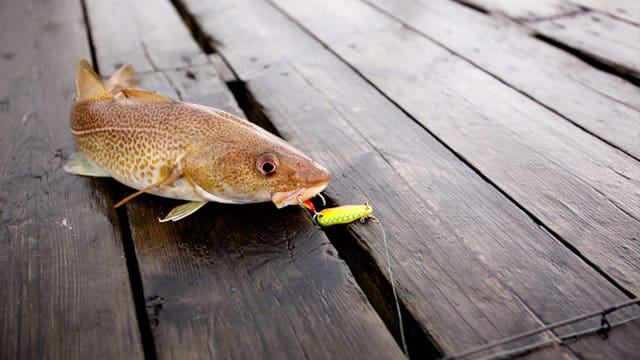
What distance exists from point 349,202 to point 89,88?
101cm

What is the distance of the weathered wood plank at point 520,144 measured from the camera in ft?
5.52

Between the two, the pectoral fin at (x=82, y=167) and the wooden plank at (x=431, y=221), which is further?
the pectoral fin at (x=82, y=167)

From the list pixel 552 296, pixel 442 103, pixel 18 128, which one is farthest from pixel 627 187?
pixel 18 128

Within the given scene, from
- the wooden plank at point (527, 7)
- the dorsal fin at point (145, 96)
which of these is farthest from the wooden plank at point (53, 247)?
the wooden plank at point (527, 7)

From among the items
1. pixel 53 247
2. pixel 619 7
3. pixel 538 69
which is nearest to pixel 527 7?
pixel 619 7

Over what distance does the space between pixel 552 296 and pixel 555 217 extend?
0.39m

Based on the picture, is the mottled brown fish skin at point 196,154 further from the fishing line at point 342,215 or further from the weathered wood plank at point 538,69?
the weathered wood plank at point 538,69

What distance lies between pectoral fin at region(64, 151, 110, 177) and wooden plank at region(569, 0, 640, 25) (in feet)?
11.1

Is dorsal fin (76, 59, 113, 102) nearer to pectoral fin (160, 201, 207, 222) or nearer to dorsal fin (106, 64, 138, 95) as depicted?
dorsal fin (106, 64, 138, 95)

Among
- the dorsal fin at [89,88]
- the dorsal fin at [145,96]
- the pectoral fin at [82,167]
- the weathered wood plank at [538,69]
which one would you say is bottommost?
the pectoral fin at [82,167]

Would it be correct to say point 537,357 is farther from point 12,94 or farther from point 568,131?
point 12,94

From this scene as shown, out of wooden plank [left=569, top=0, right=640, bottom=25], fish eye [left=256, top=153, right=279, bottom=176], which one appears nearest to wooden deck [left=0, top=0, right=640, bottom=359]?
fish eye [left=256, top=153, right=279, bottom=176]

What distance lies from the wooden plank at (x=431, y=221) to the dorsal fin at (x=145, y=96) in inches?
22.4

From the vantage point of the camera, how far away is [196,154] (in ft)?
5.42
